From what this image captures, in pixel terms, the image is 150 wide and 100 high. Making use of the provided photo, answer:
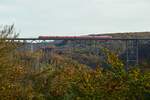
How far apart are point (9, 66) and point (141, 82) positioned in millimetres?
7253

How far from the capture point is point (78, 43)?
118500 millimetres

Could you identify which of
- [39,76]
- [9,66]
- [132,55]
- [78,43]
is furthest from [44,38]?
[9,66]

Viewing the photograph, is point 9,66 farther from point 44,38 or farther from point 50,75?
point 44,38

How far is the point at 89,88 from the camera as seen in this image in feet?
60.0

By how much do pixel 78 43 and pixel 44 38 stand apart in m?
30.1

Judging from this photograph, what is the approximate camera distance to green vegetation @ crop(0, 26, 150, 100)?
16.8 m

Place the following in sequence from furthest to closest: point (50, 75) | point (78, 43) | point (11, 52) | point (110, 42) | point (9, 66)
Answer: point (78, 43), point (110, 42), point (50, 75), point (11, 52), point (9, 66)

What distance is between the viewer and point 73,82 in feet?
67.5

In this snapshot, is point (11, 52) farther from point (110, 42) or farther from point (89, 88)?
point (110, 42)

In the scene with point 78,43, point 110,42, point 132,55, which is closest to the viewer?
point 132,55

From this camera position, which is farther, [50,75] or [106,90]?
[50,75]

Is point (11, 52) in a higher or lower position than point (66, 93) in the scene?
higher

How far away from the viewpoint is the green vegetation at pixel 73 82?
1677 centimetres

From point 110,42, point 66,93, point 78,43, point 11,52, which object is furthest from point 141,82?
point 78,43
